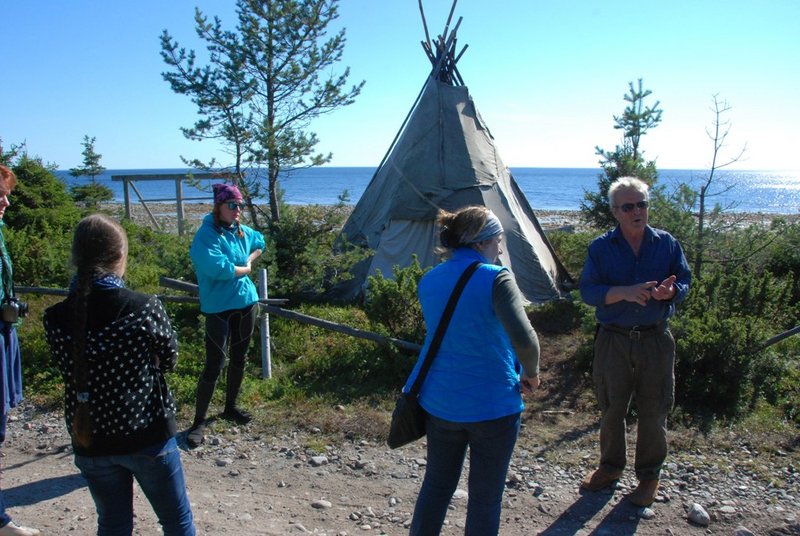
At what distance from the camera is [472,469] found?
2695mm

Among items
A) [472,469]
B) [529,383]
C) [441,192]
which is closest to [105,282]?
[472,469]

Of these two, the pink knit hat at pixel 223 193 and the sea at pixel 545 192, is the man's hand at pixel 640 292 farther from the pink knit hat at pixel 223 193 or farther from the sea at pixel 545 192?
the sea at pixel 545 192

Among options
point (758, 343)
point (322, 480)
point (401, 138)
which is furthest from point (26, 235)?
point (758, 343)

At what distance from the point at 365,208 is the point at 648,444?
6.80 metres

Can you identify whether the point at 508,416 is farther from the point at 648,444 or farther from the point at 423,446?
the point at 423,446

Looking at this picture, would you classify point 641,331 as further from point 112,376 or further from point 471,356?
point 112,376

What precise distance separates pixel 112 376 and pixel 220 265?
6.37 ft

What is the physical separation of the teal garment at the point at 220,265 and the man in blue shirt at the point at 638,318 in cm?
242

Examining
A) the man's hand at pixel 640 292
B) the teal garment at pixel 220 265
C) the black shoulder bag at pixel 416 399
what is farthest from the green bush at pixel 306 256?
the black shoulder bag at pixel 416 399

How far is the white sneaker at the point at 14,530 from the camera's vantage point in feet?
10.9

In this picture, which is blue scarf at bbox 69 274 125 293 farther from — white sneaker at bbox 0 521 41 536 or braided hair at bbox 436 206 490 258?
white sneaker at bbox 0 521 41 536

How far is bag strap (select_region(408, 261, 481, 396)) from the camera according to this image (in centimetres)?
263

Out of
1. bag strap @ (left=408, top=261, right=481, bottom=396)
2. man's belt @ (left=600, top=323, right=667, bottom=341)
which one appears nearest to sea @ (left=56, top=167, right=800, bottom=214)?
man's belt @ (left=600, top=323, right=667, bottom=341)

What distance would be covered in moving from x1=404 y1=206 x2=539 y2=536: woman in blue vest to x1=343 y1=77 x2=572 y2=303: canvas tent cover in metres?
5.92
